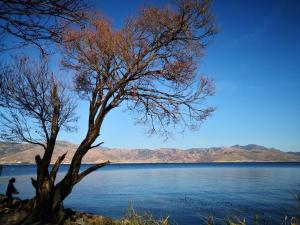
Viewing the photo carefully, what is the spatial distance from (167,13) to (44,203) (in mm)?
10343

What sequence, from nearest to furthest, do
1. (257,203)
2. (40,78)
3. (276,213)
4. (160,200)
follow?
(40,78) < (276,213) < (257,203) < (160,200)

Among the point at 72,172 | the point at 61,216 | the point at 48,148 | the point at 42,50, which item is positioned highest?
the point at 42,50

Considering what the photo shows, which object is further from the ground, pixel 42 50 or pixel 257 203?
pixel 42 50

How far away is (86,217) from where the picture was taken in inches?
690

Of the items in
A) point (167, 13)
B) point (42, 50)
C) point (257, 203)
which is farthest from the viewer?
point (257, 203)

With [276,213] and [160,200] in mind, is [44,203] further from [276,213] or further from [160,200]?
[160,200]

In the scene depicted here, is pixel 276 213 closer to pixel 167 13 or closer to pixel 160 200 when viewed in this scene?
pixel 160 200

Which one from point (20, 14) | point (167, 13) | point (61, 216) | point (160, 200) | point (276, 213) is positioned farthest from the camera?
point (160, 200)

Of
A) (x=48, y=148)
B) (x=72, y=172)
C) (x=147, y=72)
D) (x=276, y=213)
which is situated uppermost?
(x=147, y=72)

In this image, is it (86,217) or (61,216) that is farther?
(86,217)

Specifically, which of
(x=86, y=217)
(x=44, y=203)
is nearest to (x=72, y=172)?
(x=44, y=203)

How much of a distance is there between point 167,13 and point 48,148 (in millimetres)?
8794

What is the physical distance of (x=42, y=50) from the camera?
6551 mm

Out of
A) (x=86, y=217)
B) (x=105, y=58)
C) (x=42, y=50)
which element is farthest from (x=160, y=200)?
(x=42, y=50)
